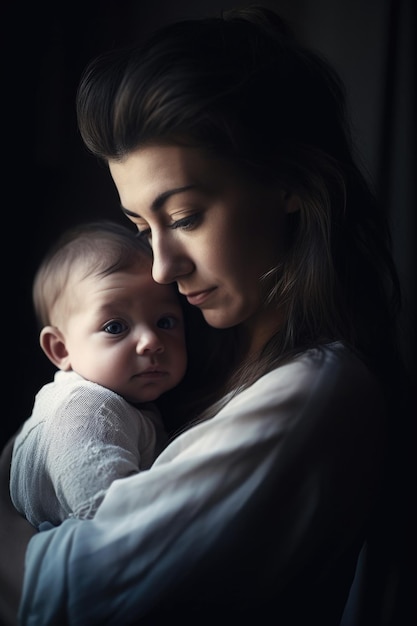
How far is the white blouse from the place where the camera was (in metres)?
0.74

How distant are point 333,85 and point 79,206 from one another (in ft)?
1.23

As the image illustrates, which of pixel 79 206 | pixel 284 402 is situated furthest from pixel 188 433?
pixel 79 206

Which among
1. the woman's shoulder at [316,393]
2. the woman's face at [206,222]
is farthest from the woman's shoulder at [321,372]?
the woman's face at [206,222]

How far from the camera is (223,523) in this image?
29.0 inches

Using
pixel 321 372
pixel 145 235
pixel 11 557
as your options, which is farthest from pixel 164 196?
pixel 11 557

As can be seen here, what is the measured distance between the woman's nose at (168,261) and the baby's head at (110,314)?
2.8 inches

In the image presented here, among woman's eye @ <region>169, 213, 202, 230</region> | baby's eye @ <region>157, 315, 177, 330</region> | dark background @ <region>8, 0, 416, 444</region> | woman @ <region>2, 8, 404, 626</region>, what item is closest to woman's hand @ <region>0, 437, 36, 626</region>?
woman @ <region>2, 8, 404, 626</region>

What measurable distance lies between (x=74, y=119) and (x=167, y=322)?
0.29m

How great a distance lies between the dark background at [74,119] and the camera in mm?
938

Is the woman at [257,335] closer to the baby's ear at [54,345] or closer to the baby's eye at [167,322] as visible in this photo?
the baby's eye at [167,322]

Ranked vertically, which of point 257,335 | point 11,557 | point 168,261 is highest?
point 168,261

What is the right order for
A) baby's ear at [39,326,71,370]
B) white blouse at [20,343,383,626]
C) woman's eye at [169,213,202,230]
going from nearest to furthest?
white blouse at [20,343,383,626] < woman's eye at [169,213,202,230] < baby's ear at [39,326,71,370]

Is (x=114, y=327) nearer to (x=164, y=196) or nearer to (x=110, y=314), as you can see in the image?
(x=110, y=314)

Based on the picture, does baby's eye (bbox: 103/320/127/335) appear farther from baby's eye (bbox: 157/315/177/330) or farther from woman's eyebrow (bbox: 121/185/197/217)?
woman's eyebrow (bbox: 121/185/197/217)
